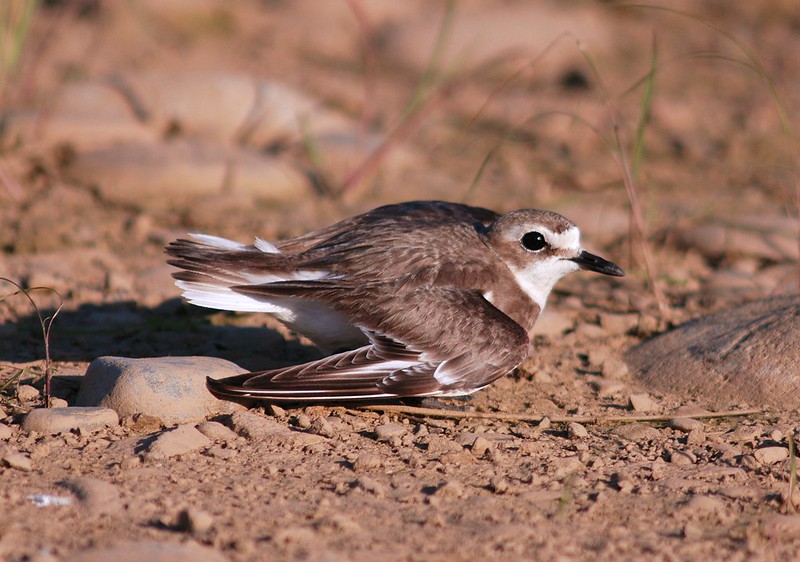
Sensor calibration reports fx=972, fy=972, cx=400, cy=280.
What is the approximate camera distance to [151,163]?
677 cm

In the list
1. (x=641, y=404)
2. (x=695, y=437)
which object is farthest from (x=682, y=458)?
(x=641, y=404)

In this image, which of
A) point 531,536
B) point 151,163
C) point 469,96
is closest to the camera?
point 531,536

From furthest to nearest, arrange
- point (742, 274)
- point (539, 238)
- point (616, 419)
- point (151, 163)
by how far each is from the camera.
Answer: point (151, 163), point (742, 274), point (539, 238), point (616, 419)

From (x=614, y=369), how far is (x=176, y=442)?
2.02 metres

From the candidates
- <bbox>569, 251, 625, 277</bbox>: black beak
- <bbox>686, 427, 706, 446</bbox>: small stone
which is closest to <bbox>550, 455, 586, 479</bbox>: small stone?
<bbox>686, 427, 706, 446</bbox>: small stone

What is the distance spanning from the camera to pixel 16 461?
3203 millimetres

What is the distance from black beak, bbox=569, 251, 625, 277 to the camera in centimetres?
422

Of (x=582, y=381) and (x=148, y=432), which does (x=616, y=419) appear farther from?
(x=148, y=432)

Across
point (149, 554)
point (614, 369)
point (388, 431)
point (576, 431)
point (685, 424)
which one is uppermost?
point (614, 369)

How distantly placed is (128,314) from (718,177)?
483 cm

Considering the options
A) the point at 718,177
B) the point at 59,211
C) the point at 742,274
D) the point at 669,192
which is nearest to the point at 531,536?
the point at 742,274

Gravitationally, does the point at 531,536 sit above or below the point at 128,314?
below

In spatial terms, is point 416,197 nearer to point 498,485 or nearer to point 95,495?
point 498,485

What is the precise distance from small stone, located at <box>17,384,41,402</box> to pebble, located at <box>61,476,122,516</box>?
84 centimetres
